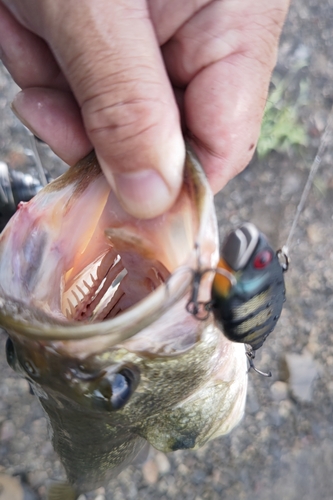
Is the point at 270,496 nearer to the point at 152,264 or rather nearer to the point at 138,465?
the point at 138,465

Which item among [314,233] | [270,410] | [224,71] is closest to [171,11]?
[224,71]

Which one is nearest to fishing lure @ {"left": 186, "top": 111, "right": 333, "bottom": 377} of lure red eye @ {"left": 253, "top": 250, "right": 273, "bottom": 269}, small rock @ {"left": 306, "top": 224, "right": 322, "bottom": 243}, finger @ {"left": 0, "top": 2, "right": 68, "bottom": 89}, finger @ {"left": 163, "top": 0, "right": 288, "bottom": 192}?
lure red eye @ {"left": 253, "top": 250, "right": 273, "bottom": 269}

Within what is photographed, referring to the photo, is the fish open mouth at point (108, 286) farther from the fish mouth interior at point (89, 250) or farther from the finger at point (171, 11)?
the finger at point (171, 11)

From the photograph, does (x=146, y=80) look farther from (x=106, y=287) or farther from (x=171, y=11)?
(x=106, y=287)

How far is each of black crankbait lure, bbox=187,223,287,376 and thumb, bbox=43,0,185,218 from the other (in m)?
0.23

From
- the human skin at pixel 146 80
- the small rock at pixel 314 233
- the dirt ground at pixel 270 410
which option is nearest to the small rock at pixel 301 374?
the dirt ground at pixel 270 410

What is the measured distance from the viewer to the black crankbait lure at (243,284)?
2.72ft

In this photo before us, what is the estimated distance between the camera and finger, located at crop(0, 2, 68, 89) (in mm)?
1611

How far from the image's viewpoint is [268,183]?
300 cm

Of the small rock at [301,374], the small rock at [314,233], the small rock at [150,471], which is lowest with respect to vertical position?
the small rock at [301,374]

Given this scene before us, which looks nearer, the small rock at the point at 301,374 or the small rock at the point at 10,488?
the small rock at the point at 10,488

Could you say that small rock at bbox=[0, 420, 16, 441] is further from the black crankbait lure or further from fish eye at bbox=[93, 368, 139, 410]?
the black crankbait lure

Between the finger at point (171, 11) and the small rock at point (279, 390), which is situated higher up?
the finger at point (171, 11)

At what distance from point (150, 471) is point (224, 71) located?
1948 millimetres
